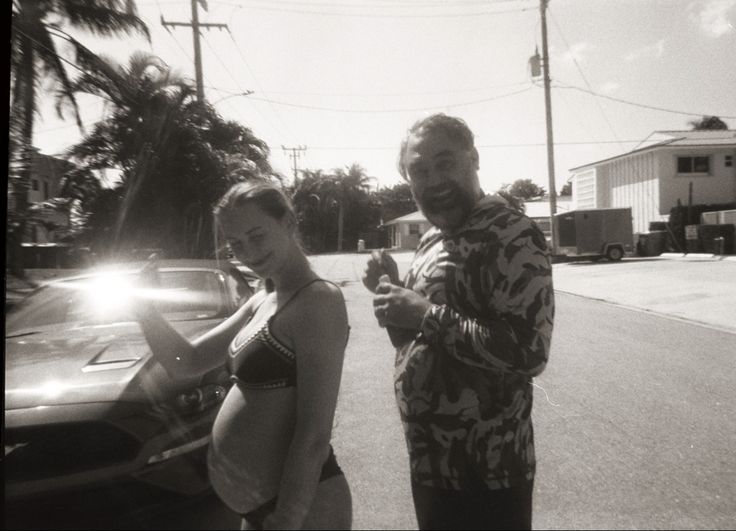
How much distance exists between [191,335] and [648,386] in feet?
12.5

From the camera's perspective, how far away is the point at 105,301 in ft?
9.54

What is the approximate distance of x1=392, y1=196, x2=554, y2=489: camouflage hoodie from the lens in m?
1.15

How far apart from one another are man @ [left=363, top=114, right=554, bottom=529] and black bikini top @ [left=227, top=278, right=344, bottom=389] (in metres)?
0.21

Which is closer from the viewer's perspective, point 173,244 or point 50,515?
point 50,515

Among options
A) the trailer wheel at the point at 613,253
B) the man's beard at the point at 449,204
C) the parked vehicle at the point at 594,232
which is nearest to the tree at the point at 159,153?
the man's beard at the point at 449,204

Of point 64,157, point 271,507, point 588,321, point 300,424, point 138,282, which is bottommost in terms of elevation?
point 588,321

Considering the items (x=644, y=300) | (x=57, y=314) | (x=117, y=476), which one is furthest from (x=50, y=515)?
(x=644, y=300)

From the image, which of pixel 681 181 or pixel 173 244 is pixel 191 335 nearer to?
pixel 173 244

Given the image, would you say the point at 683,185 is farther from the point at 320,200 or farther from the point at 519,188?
the point at 320,200

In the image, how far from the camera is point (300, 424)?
3.80ft

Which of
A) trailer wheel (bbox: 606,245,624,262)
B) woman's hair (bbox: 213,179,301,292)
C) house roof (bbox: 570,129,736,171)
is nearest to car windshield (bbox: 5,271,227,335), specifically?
woman's hair (bbox: 213,179,301,292)

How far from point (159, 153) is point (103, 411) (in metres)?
0.89

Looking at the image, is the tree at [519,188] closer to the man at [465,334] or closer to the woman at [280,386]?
the man at [465,334]

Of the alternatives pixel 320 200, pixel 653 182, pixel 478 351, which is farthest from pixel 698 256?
pixel 478 351
